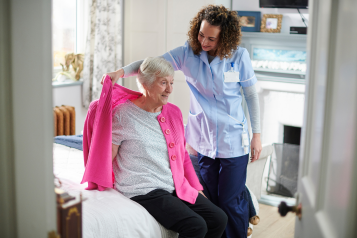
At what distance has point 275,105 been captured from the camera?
384 centimetres

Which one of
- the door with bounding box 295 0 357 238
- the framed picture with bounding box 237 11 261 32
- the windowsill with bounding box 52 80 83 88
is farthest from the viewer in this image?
the windowsill with bounding box 52 80 83 88

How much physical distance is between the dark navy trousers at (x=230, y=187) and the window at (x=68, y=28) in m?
2.83

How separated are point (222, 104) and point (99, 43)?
8.88 ft

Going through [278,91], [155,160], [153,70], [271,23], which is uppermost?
[271,23]

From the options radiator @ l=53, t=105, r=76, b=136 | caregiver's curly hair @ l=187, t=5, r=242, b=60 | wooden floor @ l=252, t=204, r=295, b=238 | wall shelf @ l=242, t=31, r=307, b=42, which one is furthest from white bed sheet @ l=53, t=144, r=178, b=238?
wall shelf @ l=242, t=31, r=307, b=42

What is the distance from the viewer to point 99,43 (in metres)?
4.36

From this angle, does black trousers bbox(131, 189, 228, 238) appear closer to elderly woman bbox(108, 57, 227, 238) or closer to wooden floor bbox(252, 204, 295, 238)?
elderly woman bbox(108, 57, 227, 238)

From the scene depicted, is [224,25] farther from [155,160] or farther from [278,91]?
[278,91]

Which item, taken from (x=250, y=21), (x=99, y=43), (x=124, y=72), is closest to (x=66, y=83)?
(x=99, y=43)

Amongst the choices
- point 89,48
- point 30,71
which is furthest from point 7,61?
point 89,48

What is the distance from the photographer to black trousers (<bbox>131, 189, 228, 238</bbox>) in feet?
5.64

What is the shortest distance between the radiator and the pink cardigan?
6.95ft

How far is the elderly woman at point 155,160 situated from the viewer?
1780mm

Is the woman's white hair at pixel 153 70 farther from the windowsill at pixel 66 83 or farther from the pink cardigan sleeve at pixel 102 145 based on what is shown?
the windowsill at pixel 66 83
